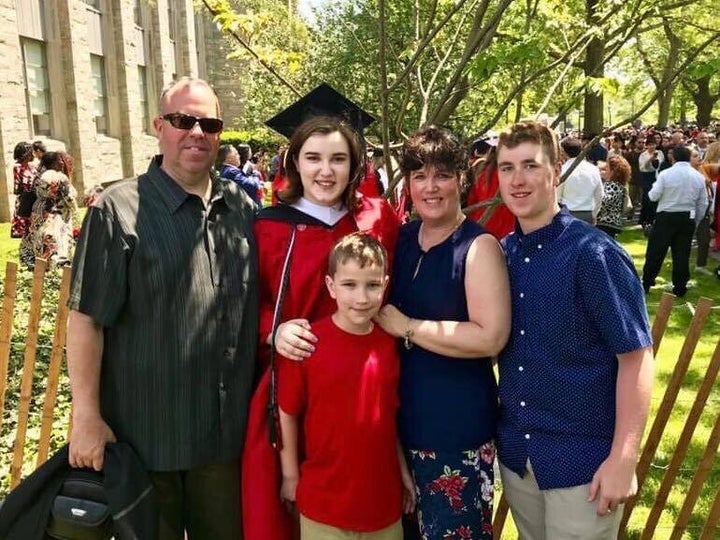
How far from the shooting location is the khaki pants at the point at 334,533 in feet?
7.79

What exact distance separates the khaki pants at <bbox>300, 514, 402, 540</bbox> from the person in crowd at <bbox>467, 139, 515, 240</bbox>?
1.17 metres

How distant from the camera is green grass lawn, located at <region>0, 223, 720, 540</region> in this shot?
12.4ft

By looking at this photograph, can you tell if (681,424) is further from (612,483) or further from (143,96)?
(143,96)

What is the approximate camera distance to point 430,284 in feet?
7.74

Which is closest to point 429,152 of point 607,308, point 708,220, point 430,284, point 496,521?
point 430,284

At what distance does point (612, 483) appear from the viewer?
2064 mm

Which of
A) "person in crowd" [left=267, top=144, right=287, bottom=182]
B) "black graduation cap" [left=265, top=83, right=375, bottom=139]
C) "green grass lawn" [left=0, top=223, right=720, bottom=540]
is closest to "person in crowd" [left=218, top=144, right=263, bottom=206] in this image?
"person in crowd" [left=267, top=144, right=287, bottom=182]

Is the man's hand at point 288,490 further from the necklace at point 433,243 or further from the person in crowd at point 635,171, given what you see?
the person in crowd at point 635,171

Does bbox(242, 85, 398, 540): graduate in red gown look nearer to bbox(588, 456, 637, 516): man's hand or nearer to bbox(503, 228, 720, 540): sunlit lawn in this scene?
bbox(588, 456, 637, 516): man's hand

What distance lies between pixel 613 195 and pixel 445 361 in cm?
819

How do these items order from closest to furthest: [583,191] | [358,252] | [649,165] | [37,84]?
[358,252]
[583,191]
[649,165]
[37,84]

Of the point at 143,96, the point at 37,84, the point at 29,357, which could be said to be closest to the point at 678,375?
the point at 29,357

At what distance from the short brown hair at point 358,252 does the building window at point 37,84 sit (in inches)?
632

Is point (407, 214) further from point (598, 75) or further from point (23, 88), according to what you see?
point (23, 88)
